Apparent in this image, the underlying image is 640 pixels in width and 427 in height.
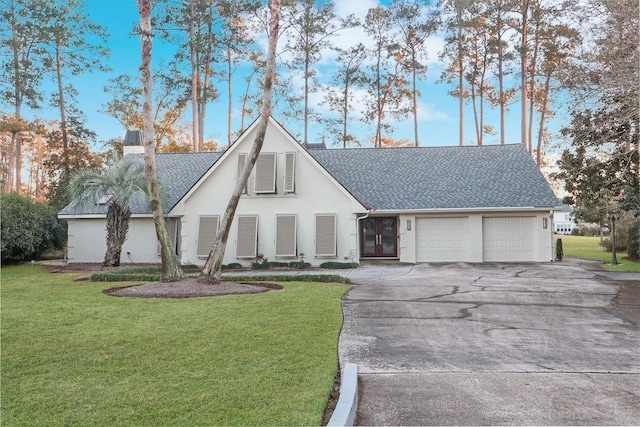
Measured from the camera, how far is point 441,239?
66.3 feet

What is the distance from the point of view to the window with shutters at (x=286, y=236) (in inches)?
747

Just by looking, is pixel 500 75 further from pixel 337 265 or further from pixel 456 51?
pixel 337 265

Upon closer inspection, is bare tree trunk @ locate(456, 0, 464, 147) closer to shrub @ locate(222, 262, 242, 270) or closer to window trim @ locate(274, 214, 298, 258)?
window trim @ locate(274, 214, 298, 258)

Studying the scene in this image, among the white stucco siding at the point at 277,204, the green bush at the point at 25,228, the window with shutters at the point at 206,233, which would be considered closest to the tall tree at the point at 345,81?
the white stucco siding at the point at 277,204

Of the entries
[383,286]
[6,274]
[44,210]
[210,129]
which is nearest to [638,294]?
[383,286]

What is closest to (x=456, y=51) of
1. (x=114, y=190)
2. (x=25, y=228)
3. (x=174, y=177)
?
(x=174, y=177)

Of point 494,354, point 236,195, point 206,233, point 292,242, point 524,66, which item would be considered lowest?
point 494,354

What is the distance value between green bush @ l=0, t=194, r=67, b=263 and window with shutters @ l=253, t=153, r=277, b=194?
33.5ft

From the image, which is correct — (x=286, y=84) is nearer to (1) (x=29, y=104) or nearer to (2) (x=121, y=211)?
(1) (x=29, y=104)

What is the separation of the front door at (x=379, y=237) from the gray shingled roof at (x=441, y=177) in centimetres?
100

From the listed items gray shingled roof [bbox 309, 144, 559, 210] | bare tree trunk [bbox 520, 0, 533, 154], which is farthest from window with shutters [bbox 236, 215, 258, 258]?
bare tree trunk [bbox 520, 0, 533, 154]

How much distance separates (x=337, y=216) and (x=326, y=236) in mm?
935

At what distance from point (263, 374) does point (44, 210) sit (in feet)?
70.7

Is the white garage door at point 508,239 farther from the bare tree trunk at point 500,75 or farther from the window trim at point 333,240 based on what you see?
the bare tree trunk at point 500,75
